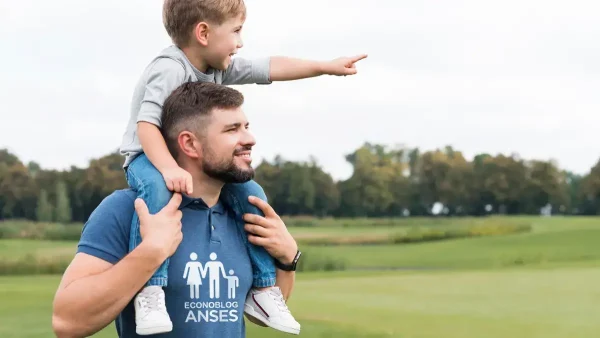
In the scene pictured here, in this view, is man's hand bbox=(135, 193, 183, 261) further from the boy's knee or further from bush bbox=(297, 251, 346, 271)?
bush bbox=(297, 251, 346, 271)

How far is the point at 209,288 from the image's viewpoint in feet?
9.97

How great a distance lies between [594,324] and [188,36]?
10413 mm

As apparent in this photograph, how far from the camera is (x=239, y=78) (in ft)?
12.8

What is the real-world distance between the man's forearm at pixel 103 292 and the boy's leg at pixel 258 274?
43 cm

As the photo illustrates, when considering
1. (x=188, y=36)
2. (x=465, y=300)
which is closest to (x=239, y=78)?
(x=188, y=36)

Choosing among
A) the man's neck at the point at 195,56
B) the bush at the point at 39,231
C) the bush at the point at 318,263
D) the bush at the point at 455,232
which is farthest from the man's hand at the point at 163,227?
the bush at the point at 455,232

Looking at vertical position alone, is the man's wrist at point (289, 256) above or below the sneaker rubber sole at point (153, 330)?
above

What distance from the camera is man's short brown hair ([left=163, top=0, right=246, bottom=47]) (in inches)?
134

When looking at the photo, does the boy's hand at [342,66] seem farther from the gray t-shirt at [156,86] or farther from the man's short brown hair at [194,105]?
the man's short brown hair at [194,105]

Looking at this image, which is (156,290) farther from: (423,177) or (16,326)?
(423,177)

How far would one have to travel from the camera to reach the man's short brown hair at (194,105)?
10.1ft

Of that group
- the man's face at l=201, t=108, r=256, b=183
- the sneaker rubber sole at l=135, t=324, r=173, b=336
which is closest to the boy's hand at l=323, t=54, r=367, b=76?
the man's face at l=201, t=108, r=256, b=183

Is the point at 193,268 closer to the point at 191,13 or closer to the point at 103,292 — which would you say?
the point at 103,292

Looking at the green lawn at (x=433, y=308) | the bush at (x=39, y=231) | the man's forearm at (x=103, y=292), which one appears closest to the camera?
the man's forearm at (x=103, y=292)
